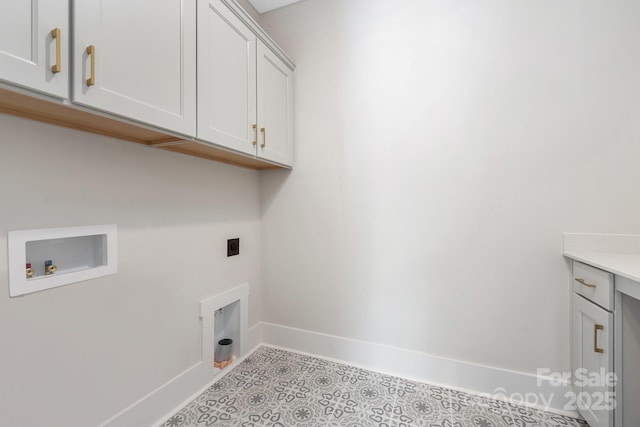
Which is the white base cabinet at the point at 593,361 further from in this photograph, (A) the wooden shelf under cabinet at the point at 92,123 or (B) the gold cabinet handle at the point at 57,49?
(B) the gold cabinet handle at the point at 57,49

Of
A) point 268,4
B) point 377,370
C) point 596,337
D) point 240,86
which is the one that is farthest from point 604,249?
point 268,4

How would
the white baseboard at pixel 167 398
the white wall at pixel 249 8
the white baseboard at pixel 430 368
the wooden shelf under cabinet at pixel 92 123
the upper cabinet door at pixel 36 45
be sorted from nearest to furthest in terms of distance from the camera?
the upper cabinet door at pixel 36 45
the wooden shelf under cabinet at pixel 92 123
the white baseboard at pixel 167 398
the white baseboard at pixel 430 368
the white wall at pixel 249 8

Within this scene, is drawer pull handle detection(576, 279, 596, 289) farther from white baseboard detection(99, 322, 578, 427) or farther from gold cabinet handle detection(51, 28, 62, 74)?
gold cabinet handle detection(51, 28, 62, 74)

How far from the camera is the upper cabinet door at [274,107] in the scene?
1.73 m

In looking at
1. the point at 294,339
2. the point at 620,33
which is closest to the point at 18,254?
the point at 294,339

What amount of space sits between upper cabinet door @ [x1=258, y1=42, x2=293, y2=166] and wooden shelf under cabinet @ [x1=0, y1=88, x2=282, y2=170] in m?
0.30

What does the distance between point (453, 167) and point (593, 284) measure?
0.89 m

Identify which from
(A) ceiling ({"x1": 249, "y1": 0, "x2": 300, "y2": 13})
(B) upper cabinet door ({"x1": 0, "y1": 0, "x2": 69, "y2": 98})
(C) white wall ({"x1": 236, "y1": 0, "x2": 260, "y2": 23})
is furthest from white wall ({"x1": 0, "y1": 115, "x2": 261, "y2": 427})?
(A) ceiling ({"x1": 249, "y1": 0, "x2": 300, "y2": 13})

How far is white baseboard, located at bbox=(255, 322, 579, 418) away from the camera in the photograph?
156cm

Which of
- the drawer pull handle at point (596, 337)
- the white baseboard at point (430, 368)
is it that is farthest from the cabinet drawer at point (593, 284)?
the white baseboard at point (430, 368)

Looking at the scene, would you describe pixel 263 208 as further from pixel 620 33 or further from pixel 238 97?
pixel 620 33

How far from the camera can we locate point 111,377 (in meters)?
1.22

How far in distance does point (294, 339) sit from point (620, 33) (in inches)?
109

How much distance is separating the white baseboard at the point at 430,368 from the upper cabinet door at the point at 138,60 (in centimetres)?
173
